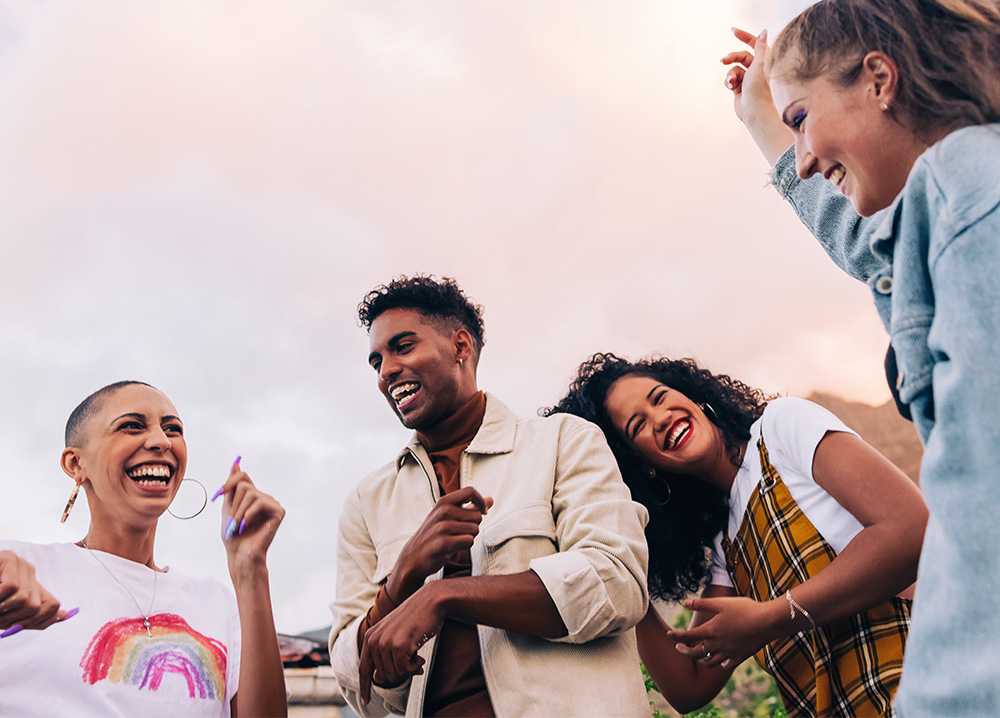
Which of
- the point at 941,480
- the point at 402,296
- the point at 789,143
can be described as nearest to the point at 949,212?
the point at 941,480

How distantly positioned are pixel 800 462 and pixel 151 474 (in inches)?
88.6

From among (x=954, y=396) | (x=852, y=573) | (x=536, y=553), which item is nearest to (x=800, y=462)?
(x=852, y=573)

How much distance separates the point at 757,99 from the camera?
102 inches

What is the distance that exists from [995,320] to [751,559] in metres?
1.90

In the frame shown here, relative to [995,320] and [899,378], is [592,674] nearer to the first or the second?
[899,378]

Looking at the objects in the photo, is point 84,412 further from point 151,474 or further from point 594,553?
point 594,553

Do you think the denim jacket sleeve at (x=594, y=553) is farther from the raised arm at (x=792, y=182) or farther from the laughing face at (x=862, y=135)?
the laughing face at (x=862, y=135)

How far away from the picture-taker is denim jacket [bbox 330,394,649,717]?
93.0 inches

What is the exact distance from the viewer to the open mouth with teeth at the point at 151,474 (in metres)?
3.13

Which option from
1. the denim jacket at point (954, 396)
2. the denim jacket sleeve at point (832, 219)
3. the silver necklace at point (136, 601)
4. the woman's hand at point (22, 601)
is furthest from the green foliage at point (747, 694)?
the denim jacket at point (954, 396)

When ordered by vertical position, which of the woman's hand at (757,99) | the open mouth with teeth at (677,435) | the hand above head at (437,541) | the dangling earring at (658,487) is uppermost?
the woman's hand at (757,99)

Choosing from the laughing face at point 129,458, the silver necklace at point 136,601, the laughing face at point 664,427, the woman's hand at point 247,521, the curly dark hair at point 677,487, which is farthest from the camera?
the curly dark hair at point 677,487

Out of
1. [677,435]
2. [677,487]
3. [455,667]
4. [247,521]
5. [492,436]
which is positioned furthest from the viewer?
[677,487]

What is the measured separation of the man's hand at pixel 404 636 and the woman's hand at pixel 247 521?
57 cm
